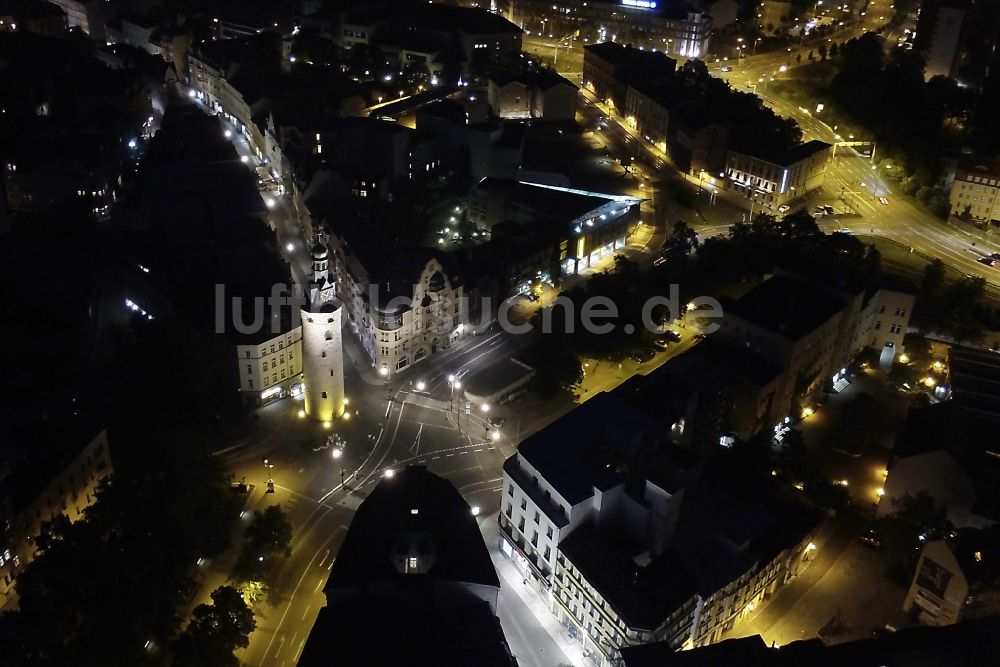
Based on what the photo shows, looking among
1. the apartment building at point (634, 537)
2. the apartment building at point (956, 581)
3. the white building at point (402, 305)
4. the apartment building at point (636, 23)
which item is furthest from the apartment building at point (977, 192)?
the white building at point (402, 305)

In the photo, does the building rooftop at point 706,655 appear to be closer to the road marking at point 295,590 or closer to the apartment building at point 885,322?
the road marking at point 295,590

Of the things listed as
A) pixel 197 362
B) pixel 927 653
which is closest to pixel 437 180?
pixel 197 362

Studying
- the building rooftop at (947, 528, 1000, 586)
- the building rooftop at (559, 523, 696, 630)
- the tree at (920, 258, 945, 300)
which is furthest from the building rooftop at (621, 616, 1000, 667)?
the tree at (920, 258, 945, 300)

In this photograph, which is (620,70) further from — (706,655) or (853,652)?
(706,655)

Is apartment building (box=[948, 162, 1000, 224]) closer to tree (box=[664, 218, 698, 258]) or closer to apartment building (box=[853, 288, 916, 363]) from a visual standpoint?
apartment building (box=[853, 288, 916, 363])

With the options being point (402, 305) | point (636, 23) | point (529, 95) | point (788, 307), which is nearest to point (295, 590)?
point (402, 305)
